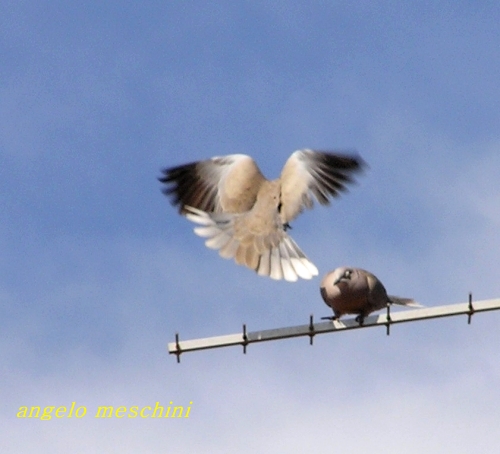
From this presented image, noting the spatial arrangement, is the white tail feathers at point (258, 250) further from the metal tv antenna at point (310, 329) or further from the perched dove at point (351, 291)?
the metal tv antenna at point (310, 329)

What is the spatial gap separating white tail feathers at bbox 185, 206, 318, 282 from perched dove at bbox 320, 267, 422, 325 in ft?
1.80

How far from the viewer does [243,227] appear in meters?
9.45

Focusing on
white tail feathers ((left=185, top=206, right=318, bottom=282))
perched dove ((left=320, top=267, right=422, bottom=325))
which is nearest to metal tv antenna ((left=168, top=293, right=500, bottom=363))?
perched dove ((left=320, top=267, right=422, bottom=325))

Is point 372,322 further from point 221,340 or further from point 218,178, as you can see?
point 218,178

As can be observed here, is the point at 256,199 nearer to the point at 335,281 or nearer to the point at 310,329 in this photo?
the point at 335,281

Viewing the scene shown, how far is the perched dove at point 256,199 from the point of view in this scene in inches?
360

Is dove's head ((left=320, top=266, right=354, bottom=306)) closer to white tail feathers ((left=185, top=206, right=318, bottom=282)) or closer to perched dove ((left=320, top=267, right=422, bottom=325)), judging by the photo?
perched dove ((left=320, top=267, right=422, bottom=325))

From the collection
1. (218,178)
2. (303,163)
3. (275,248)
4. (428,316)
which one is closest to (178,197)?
(218,178)

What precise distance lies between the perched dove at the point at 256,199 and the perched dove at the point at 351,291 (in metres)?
0.57

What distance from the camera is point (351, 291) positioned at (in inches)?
323

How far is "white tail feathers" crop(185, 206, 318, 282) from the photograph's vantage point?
894cm

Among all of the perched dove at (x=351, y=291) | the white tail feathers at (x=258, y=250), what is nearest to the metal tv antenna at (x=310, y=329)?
the perched dove at (x=351, y=291)

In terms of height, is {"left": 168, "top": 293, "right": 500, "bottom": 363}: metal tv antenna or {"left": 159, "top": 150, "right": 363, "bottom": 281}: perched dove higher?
{"left": 159, "top": 150, "right": 363, "bottom": 281}: perched dove

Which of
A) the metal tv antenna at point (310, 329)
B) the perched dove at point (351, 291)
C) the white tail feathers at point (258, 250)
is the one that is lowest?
the metal tv antenna at point (310, 329)
